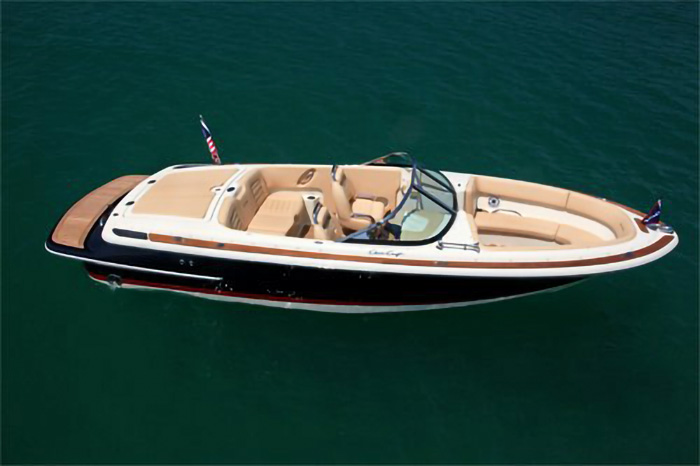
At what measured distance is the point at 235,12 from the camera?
22547 millimetres

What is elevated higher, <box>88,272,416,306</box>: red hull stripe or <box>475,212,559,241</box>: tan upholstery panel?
<box>475,212,559,241</box>: tan upholstery panel

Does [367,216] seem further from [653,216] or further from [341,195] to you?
[653,216]

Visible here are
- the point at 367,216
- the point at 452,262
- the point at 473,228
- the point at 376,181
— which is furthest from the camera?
the point at 376,181

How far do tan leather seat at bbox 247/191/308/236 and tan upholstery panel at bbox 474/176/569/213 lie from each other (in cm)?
375

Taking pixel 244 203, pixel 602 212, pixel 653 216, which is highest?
pixel 653 216

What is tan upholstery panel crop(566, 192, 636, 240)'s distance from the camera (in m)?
10.8

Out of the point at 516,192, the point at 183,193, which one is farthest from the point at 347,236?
the point at 516,192

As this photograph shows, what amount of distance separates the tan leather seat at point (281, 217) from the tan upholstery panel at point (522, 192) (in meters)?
3.75

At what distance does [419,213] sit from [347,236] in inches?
66.6

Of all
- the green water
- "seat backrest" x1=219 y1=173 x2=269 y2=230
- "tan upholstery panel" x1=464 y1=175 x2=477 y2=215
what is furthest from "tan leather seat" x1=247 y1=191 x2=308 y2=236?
"tan upholstery panel" x1=464 y1=175 x2=477 y2=215

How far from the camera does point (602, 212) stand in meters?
11.4

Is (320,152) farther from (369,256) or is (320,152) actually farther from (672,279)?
(672,279)

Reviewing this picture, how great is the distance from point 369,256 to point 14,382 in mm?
7346

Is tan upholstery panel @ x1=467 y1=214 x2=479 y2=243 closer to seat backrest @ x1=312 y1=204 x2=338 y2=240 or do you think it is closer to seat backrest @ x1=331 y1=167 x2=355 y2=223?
seat backrest @ x1=331 y1=167 x2=355 y2=223
